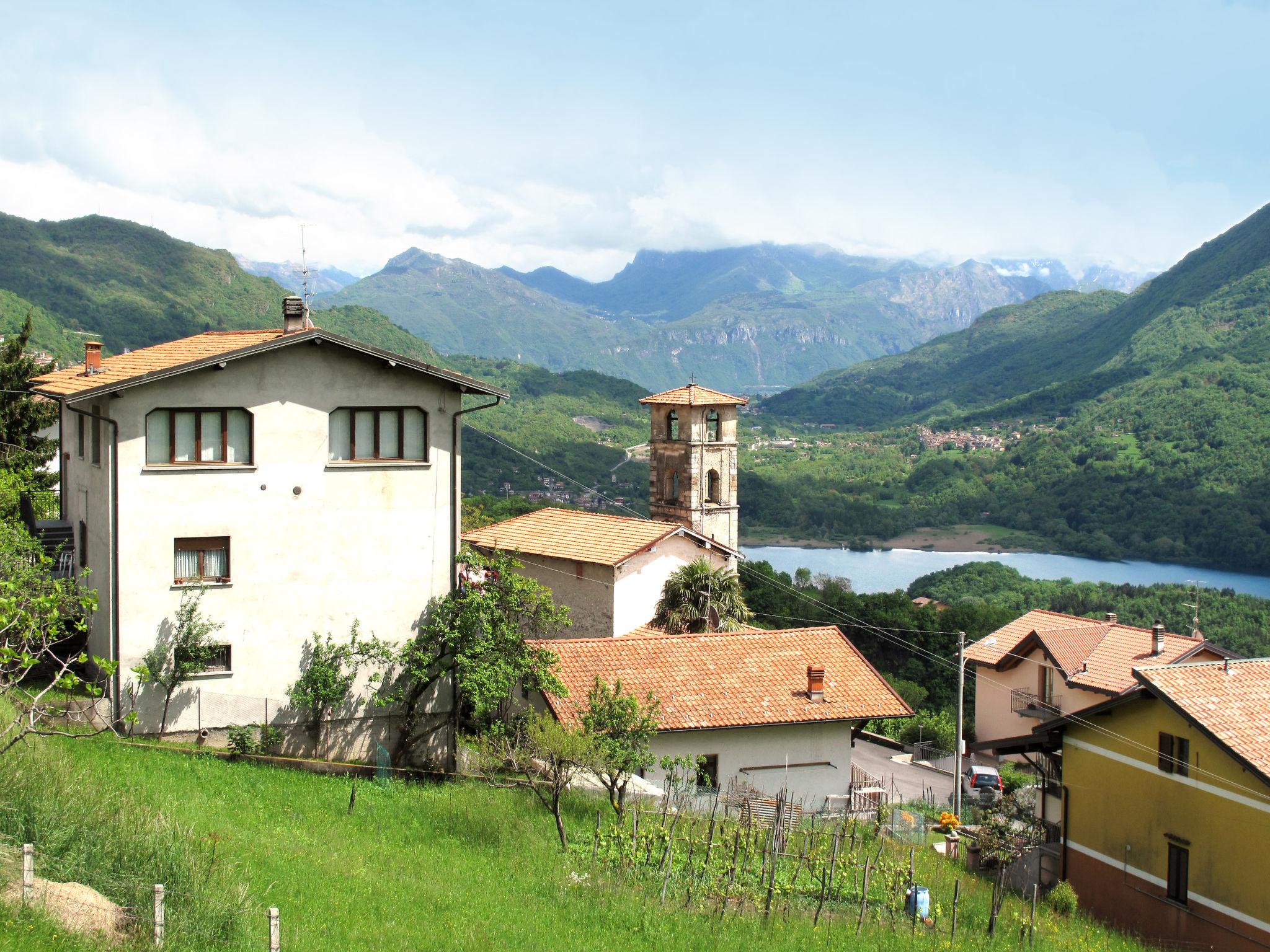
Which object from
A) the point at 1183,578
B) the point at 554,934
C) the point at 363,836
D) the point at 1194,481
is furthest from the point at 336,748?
the point at 1194,481

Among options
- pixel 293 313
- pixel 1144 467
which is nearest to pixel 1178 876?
pixel 293 313

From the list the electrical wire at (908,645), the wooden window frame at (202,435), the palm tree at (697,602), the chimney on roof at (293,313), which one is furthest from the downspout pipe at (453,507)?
the palm tree at (697,602)

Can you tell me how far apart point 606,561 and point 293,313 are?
31.3 ft

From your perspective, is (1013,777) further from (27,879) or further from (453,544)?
(27,879)

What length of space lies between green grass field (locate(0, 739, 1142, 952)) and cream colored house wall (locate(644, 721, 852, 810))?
312 centimetres

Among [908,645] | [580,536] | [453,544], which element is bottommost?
[908,645]

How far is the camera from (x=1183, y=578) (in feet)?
379

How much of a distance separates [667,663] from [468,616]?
4472 mm

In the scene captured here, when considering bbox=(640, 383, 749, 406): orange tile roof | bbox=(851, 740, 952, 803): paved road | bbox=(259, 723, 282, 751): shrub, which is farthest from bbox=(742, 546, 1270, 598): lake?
bbox=(259, 723, 282, 751): shrub

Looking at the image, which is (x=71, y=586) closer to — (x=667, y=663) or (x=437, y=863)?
(x=437, y=863)

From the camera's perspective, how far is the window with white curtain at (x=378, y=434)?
19984 millimetres

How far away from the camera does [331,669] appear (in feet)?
63.4

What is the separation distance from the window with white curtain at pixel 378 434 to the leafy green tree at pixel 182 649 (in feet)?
10.5

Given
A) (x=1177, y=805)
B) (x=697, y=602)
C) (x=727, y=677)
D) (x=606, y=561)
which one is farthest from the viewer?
(x=697, y=602)
